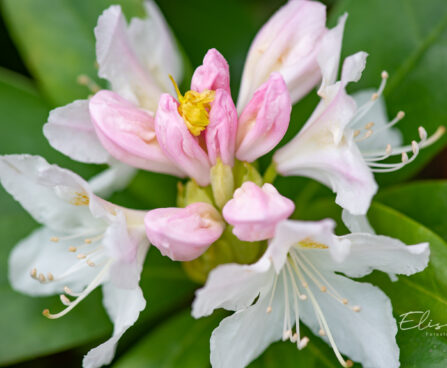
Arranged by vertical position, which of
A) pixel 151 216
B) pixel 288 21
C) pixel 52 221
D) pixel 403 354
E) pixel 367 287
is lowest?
pixel 403 354

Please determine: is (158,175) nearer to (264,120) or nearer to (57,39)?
(57,39)

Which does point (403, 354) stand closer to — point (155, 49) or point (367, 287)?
point (367, 287)

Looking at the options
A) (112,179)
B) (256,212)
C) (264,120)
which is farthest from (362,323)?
(112,179)

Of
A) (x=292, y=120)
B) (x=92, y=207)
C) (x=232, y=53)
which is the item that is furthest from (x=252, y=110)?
Result: (x=232, y=53)

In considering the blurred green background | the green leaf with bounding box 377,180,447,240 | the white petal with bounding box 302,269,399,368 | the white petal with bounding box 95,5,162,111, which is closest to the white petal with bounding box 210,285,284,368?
the white petal with bounding box 302,269,399,368

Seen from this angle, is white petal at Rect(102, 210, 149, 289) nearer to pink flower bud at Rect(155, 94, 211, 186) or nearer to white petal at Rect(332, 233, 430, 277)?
pink flower bud at Rect(155, 94, 211, 186)

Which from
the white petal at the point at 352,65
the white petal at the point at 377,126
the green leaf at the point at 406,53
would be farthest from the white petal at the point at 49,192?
the green leaf at the point at 406,53
